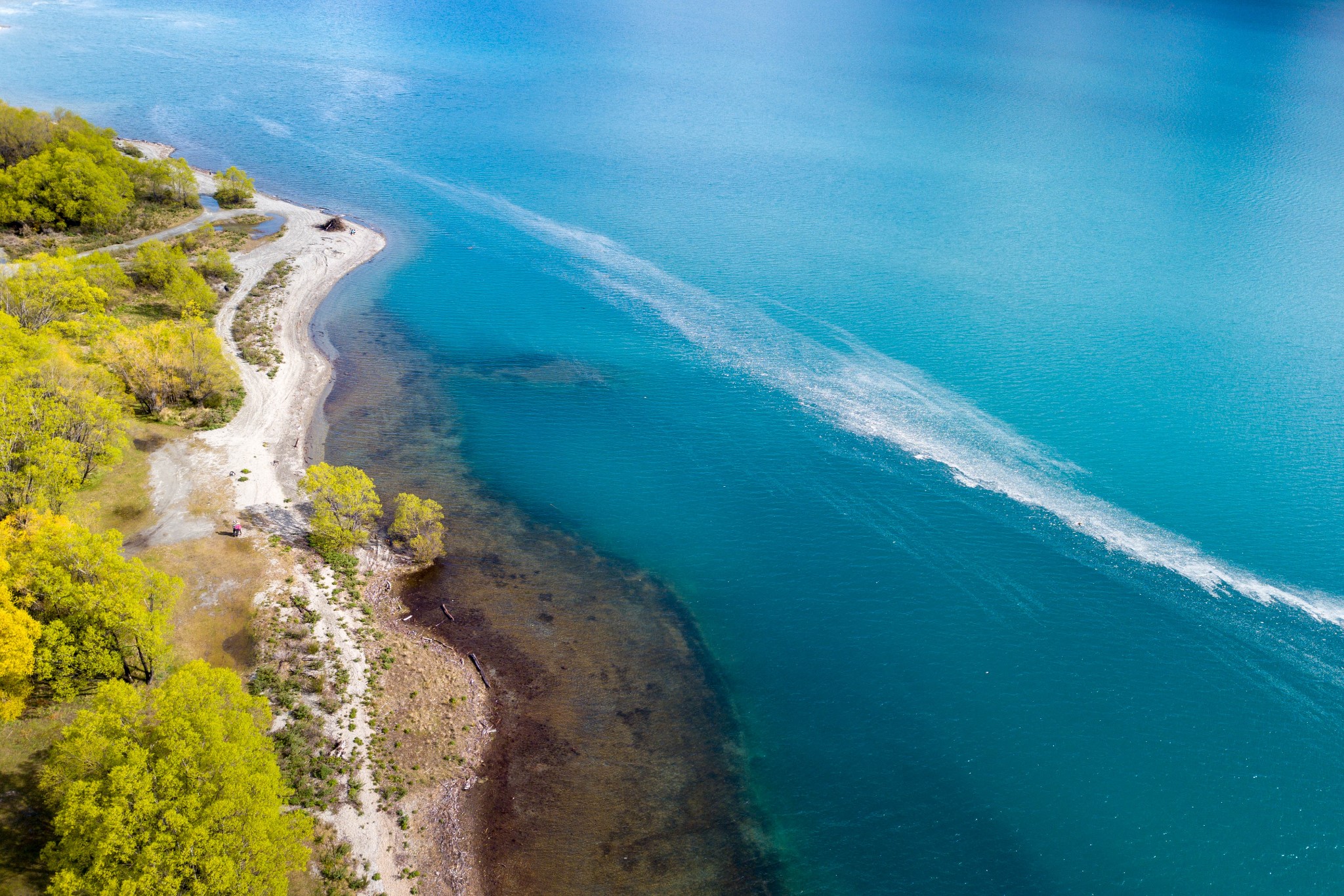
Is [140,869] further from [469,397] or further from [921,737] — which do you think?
[469,397]

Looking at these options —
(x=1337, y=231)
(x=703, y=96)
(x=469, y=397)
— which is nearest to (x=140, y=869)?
(x=469, y=397)

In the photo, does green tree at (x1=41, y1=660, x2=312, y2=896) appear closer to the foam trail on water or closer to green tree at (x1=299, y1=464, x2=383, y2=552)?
green tree at (x1=299, y1=464, x2=383, y2=552)

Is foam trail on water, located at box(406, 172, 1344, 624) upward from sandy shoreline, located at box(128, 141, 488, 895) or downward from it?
upward

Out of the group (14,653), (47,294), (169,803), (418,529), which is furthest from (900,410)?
(47,294)

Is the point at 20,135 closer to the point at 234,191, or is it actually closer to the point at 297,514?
the point at 234,191

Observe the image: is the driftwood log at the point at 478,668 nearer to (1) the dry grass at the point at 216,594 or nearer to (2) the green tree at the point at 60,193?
(1) the dry grass at the point at 216,594

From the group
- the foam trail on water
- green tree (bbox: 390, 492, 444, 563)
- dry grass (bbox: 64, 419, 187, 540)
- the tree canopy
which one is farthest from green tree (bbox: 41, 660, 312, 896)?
the tree canopy
